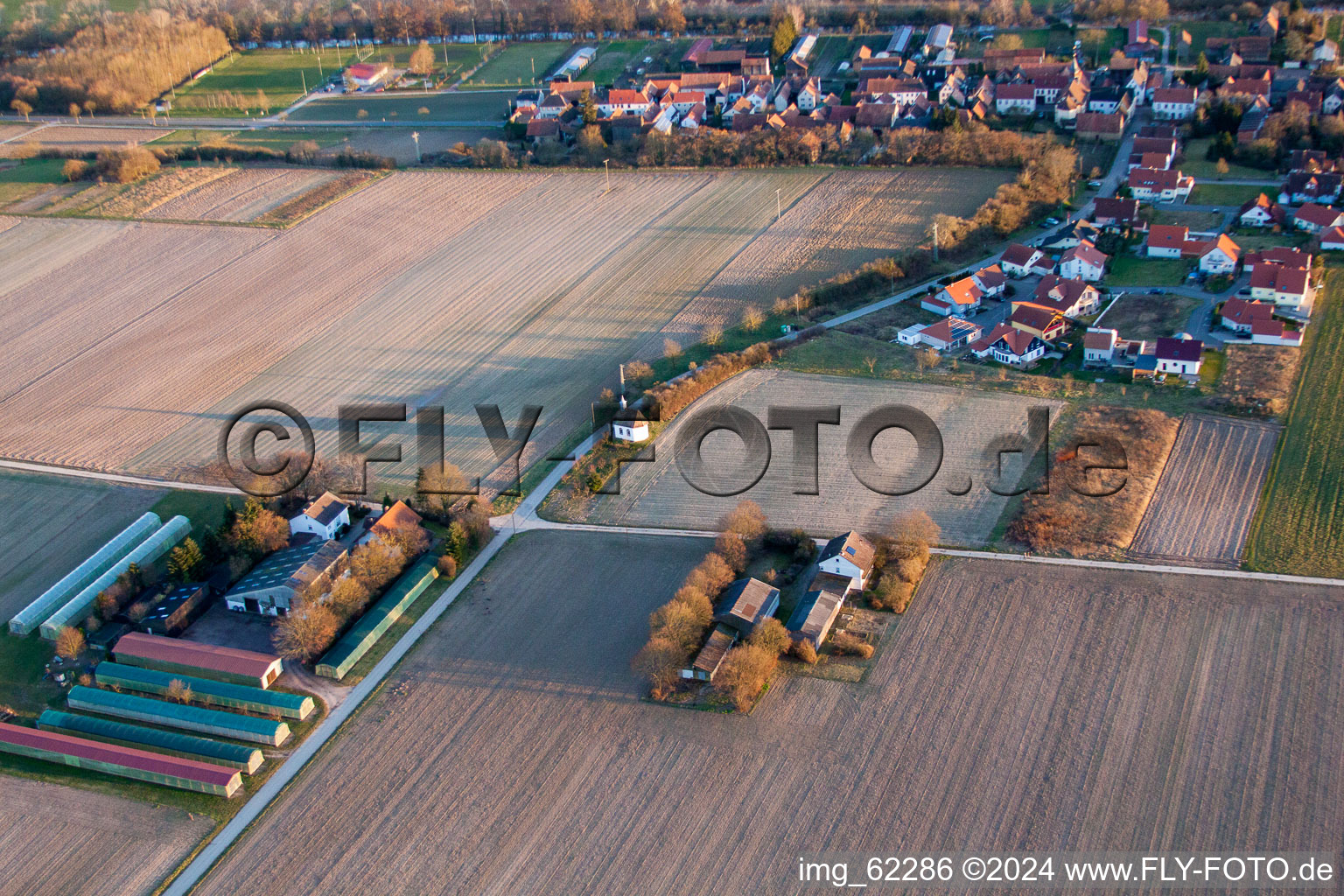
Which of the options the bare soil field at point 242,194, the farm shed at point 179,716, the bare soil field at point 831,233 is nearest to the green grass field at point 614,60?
the bare soil field at point 242,194

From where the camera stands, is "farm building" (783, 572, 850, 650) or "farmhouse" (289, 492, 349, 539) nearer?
"farm building" (783, 572, 850, 650)

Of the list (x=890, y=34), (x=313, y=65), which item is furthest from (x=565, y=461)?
(x=313, y=65)

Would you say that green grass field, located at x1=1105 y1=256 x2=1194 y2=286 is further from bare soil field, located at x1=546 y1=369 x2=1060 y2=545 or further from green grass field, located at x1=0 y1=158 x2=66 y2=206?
green grass field, located at x1=0 y1=158 x2=66 y2=206

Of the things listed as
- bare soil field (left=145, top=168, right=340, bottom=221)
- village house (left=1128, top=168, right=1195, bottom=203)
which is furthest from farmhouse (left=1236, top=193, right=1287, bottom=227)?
bare soil field (left=145, top=168, right=340, bottom=221)

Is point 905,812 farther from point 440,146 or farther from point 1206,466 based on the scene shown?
point 440,146

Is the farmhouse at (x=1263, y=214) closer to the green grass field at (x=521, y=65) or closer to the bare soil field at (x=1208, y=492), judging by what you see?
the bare soil field at (x=1208, y=492)

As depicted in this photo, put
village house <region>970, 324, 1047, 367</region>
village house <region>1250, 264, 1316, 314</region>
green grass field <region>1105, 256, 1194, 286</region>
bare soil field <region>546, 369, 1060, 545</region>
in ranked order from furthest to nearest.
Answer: green grass field <region>1105, 256, 1194, 286</region> < village house <region>1250, 264, 1316, 314</region> < village house <region>970, 324, 1047, 367</region> < bare soil field <region>546, 369, 1060, 545</region>
